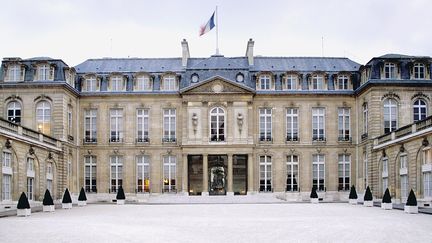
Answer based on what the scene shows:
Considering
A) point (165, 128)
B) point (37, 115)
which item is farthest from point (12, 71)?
point (165, 128)

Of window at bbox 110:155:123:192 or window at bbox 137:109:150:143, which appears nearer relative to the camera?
window at bbox 110:155:123:192

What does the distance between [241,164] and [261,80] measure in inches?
288

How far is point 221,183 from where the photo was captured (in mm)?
56688

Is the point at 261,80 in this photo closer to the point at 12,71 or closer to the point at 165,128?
the point at 165,128

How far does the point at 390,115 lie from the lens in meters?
48.6

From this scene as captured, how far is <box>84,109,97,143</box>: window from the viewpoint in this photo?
5353cm

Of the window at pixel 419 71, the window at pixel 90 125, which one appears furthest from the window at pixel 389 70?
the window at pixel 90 125

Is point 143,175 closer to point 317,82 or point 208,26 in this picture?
point 208,26

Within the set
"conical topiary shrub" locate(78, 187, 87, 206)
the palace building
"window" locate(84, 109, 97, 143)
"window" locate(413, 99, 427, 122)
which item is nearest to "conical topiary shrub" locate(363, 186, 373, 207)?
the palace building

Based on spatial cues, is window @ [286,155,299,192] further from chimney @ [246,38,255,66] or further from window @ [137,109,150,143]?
window @ [137,109,150,143]

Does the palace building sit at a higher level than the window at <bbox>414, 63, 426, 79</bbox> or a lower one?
lower

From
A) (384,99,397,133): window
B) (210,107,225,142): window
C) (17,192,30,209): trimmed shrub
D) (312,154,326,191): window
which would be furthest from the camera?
(312,154,326,191): window

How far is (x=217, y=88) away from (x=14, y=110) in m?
15.8

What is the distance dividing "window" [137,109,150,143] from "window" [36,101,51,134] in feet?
25.6
